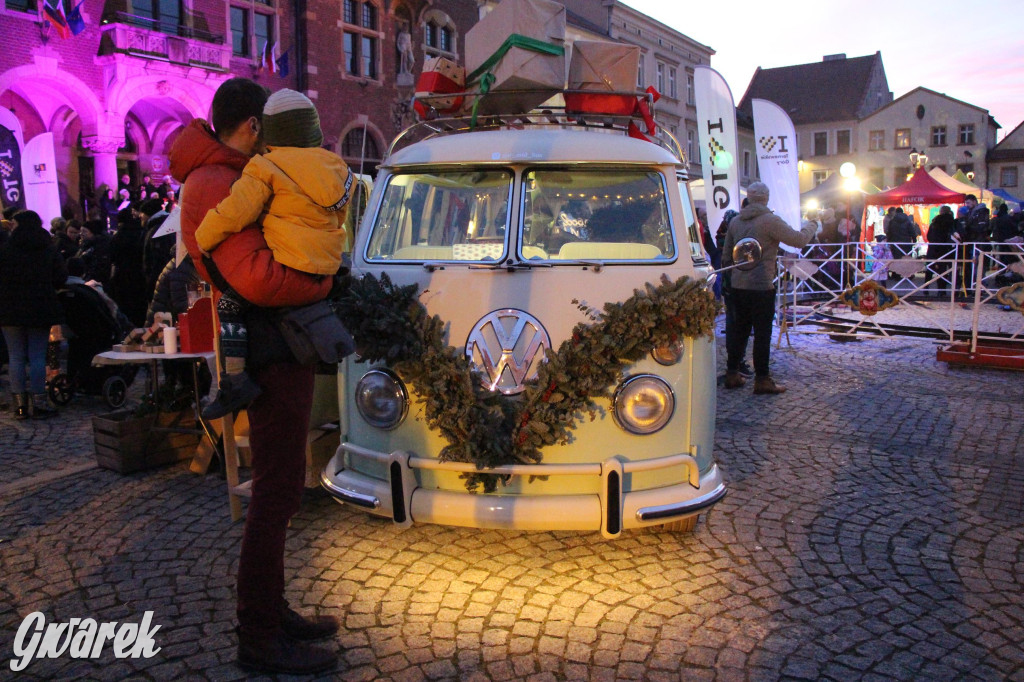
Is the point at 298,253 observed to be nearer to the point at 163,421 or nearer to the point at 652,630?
the point at 652,630

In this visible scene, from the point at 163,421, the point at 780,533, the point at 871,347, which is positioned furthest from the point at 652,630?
the point at 871,347

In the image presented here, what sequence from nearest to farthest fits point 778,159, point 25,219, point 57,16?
point 25,219 → point 778,159 → point 57,16

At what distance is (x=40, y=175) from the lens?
13023mm

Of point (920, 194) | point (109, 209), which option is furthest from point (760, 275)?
point (920, 194)

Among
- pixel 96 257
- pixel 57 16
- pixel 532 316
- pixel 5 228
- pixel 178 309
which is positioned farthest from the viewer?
pixel 57 16

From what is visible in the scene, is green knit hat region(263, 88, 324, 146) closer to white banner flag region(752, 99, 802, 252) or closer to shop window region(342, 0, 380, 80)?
white banner flag region(752, 99, 802, 252)

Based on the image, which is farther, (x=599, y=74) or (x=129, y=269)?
(x=129, y=269)

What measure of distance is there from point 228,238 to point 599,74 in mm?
3281

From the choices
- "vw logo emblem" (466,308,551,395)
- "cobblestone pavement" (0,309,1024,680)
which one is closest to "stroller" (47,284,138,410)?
"cobblestone pavement" (0,309,1024,680)

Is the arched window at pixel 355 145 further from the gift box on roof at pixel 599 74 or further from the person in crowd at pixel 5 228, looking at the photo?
the gift box on roof at pixel 599 74

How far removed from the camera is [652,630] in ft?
11.4

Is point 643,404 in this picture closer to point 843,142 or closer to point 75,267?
point 75,267

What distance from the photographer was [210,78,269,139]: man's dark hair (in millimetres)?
3170

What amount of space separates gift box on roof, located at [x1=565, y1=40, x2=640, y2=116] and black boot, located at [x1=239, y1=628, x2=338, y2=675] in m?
3.64
